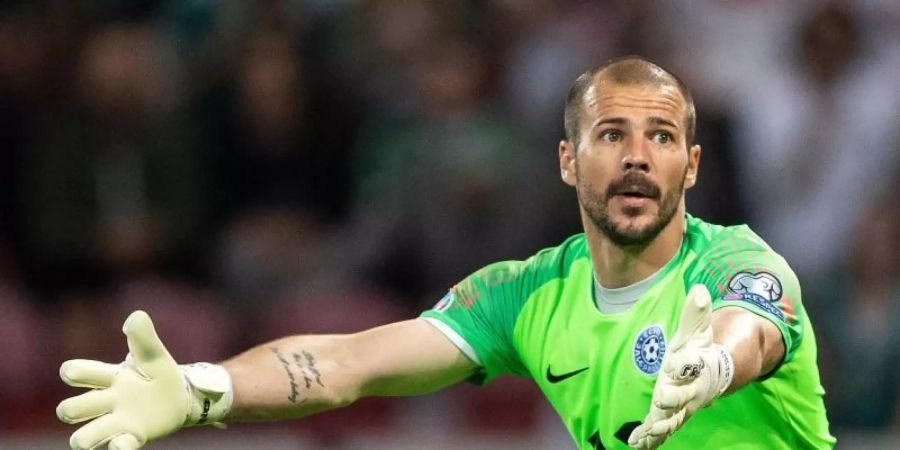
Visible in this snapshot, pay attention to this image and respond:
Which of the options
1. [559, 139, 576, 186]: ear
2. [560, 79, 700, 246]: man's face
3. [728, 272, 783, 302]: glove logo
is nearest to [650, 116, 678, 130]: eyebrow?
[560, 79, 700, 246]: man's face

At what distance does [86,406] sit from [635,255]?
1863 millimetres

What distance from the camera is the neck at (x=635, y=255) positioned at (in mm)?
5188

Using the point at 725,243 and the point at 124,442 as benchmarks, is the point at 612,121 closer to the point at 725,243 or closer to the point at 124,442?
the point at 725,243

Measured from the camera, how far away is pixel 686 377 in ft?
13.0

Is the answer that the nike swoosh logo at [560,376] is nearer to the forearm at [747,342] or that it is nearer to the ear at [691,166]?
the ear at [691,166]

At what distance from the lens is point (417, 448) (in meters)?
7.77

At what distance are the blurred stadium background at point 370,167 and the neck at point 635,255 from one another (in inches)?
110

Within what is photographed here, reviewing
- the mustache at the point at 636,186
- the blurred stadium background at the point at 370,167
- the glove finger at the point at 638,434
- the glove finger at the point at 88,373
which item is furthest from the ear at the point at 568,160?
the blurred stadium background at the point at 370,167

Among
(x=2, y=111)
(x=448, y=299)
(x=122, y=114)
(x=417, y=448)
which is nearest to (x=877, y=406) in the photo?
(x=417, y=448)

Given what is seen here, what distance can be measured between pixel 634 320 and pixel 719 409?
0.43 m

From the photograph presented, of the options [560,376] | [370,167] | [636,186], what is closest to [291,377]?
[560,376]

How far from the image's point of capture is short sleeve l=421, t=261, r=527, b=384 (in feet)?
18.1

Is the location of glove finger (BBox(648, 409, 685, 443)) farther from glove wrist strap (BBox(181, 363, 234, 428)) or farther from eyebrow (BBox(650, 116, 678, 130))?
glove wrist strap (BBox(181, 363, 234, 428))

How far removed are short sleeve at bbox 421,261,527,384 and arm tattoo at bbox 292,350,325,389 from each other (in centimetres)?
51
